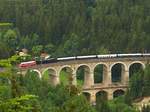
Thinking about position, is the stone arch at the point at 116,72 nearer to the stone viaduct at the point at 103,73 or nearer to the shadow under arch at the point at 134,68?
the shadow under arch at the point at 134,68

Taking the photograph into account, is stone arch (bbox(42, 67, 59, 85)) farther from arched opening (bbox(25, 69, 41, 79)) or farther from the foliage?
the foliage

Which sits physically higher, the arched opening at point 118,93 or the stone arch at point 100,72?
the stone arch at point 100,72

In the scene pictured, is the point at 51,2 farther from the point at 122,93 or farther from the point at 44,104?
the point at 44,104

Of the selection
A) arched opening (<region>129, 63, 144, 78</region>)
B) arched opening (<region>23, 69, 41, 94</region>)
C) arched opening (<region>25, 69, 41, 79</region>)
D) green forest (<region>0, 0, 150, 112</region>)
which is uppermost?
green forest (<region>0, 0, 150, 112</region>)

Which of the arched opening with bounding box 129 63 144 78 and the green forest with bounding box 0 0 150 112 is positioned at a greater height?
the green forest with bounding box 0 0 150 112

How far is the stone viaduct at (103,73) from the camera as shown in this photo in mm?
76188

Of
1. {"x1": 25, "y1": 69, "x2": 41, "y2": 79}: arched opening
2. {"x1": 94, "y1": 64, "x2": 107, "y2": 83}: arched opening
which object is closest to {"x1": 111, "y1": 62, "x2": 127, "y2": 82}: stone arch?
{"x1": 94, "y1": 64, "x2": 107, "y2": 83}: arched opening

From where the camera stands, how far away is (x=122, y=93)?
78.5m

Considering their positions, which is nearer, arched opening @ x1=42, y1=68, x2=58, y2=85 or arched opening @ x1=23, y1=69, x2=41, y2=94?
arched opening @ x1=23, y1=69, x2=41, y2=94

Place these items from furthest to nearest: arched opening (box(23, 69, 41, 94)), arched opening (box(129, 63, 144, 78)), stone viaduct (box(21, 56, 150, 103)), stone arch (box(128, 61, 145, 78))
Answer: arched opening (box(129, 63, 144, 78)) < stone arch (box(128, 61, 145, 78)) < stone viaduct (box(21, 56, 150, 103)) < arched opening (box(23, 69, 41, 94))

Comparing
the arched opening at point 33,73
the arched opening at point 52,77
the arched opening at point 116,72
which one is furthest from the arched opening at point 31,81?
the arched opening at point 116,72

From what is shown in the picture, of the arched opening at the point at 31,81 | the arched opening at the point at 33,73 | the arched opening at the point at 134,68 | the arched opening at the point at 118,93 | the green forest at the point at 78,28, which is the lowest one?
the arched opening at the point at 118,93

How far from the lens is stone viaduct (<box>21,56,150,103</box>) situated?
76188 mm

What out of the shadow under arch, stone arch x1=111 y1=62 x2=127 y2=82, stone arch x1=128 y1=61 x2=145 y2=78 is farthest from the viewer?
stone arch x1=111 y1=62 x2=127 y2=82
